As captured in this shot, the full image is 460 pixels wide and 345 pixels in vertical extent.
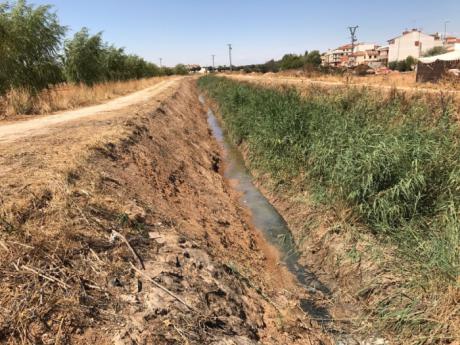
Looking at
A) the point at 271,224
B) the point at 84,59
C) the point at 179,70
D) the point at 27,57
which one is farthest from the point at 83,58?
the point at 179,70

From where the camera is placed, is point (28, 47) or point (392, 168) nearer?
point (392, 168)

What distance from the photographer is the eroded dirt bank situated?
111 inches

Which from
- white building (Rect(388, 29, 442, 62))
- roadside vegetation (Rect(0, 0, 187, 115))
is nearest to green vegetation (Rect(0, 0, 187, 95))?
roadside vegetation (Rect(0, 0, 187, 115))

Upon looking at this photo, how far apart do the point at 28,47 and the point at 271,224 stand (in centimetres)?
1274

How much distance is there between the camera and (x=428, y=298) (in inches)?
151

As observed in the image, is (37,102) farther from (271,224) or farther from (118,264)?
(118,264)

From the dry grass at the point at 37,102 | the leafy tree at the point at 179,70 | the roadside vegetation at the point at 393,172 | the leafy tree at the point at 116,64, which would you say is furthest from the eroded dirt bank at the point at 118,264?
the leafy tree at the point at 179,70

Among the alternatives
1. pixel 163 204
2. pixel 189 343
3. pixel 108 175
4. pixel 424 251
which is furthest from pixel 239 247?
pixel 189 343

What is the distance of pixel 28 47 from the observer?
47.4 ft

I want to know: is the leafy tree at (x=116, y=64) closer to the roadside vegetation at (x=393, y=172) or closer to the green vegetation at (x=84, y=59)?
the green vegetation at (x=84, y=59)

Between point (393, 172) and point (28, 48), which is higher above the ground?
point (28, 48)

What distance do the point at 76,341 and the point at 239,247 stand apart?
406cm

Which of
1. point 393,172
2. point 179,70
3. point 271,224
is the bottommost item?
point 271,224

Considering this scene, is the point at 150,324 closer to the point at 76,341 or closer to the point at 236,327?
the point at 76,341
